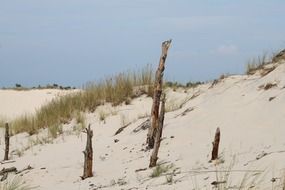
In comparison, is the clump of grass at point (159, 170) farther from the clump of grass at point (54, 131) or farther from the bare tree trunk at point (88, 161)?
the clump of grass at point (54, 131)

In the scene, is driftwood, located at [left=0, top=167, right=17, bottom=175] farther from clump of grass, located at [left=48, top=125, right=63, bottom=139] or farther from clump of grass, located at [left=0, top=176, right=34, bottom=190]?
clump of grass, located at [left=48, top=125, right=63, bottom=139]

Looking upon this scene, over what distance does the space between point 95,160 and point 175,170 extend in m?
2.73

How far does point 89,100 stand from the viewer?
15117 millimetres

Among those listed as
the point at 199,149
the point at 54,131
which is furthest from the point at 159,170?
the point at 54,131

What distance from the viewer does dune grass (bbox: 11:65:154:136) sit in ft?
48.3

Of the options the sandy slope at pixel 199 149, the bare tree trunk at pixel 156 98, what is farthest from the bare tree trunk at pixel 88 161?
the bare tree trunk at pixel 156 98

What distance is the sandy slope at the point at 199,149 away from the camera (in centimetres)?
591

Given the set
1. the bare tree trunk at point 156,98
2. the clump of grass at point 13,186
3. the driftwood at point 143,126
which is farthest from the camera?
the driftwood at point 143,126

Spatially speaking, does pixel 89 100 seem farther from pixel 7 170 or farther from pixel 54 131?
pixel 7 170

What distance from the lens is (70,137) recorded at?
12484mm

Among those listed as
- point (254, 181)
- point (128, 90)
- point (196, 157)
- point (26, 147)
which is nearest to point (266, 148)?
point (196, 157)

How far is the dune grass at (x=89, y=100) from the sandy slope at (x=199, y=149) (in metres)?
2.30

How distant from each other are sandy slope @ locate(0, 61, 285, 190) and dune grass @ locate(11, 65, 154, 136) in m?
2.30

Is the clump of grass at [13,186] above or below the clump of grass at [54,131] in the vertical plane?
above
